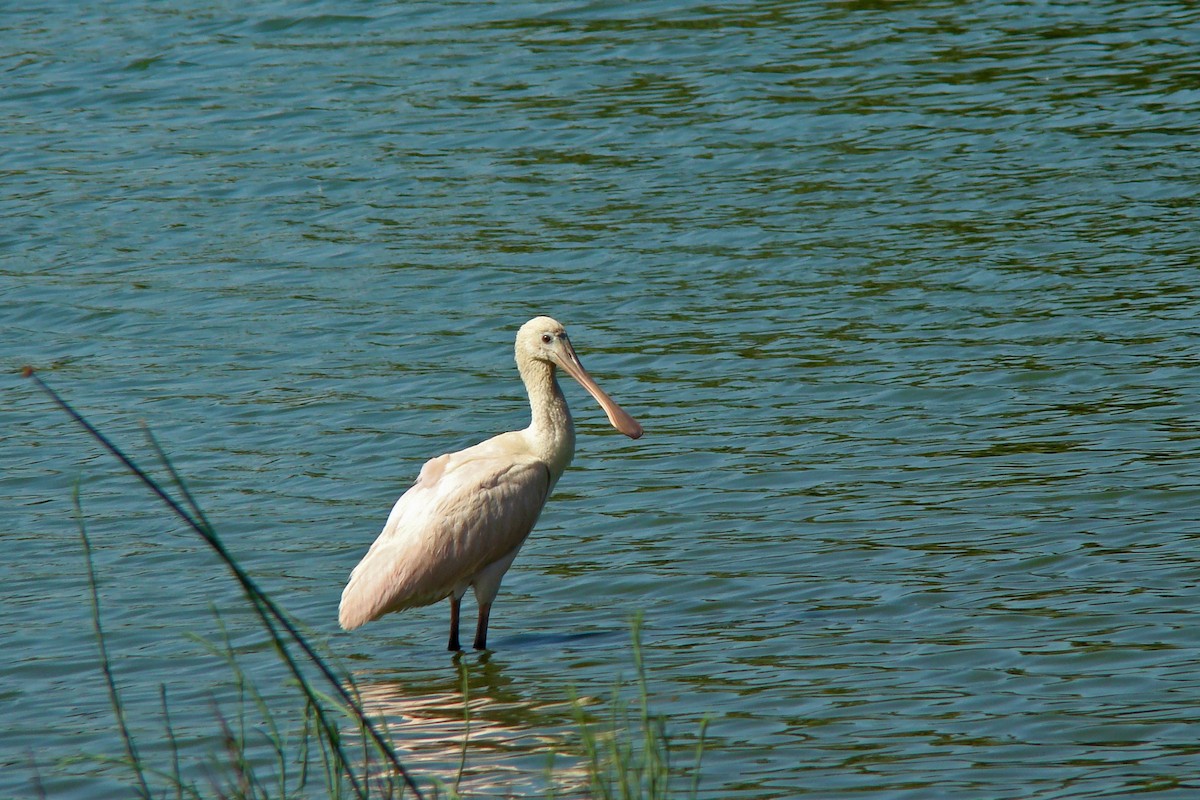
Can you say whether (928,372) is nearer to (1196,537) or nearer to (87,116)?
(1196,537)

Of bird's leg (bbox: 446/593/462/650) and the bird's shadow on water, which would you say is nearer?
the bird's shadow on water

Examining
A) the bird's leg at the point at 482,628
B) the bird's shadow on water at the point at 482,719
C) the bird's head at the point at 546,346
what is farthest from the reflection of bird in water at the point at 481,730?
the bird's head at the point at 546,346

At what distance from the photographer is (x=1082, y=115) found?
14133mm

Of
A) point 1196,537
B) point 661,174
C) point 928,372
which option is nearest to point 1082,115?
point 661,174

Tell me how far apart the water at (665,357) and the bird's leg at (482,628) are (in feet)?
0.57

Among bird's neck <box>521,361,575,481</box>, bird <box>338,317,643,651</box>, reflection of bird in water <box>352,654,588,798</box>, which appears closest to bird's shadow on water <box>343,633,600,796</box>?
reflection of bird in water <box>352,654,588,798</box>

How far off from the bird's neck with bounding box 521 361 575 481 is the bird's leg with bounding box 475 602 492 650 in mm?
691

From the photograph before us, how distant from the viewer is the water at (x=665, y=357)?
6.60m

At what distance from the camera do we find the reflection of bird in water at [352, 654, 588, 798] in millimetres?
5867

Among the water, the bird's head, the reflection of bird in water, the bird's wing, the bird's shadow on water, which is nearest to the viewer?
the reflection of bird in water

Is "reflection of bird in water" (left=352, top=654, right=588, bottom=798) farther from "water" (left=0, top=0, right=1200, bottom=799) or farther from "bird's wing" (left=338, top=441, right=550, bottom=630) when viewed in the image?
"bird's wing" (left=338, top=441, right=550, bottom=630)

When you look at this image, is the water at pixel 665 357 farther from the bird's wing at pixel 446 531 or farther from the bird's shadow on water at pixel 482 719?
the bird's wing at pixel 446 531

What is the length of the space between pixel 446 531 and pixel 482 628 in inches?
16.5

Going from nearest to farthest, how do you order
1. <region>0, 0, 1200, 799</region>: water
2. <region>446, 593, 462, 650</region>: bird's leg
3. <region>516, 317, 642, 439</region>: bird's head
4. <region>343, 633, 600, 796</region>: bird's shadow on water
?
<region>343, 633, 600, 796</region>: bird's shadow on water < <region>0, 0, 1200, 799</region>: water < <region>446, 593, 462, 650</region>: bird's leg < <region>516, 317, 642, 439</region>: bird's head
